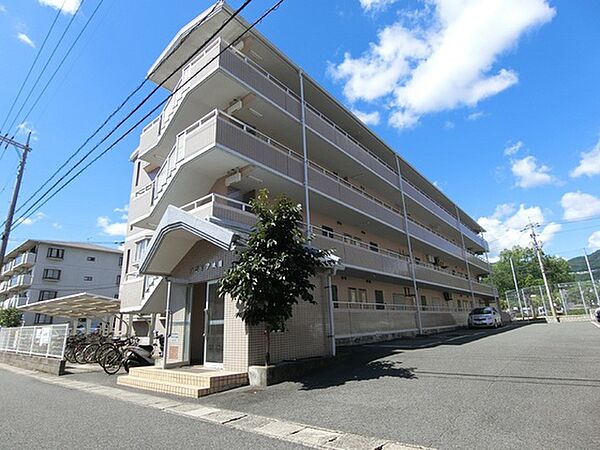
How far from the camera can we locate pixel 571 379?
22.5 feet

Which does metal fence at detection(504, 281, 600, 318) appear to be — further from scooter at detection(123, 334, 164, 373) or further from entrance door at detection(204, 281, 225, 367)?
scooter at detection(123, 334, 164, 373)

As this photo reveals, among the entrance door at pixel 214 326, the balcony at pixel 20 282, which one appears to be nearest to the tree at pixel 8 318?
the balcony at pixel 20 282

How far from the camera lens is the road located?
14.6ft

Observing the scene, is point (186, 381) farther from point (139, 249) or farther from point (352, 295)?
point (139, 249)

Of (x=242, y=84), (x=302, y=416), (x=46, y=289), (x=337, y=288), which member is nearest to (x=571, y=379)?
(x=302, y=416)

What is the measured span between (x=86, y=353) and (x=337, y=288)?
1196 cm

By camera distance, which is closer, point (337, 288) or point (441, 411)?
point (441, 411)

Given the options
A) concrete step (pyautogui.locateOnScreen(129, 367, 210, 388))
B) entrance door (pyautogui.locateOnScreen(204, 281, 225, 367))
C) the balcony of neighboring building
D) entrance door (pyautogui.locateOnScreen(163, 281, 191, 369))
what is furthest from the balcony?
entrance door (pyautogui.locateOnScreen(204, 281, 225, 367))

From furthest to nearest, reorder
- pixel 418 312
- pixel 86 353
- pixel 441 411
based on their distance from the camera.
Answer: pixel 418 312 → pixel 86 353 → pixel 441 411

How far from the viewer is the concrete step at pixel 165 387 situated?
729 cm

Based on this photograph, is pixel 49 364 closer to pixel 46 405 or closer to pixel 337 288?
pixel 46 405

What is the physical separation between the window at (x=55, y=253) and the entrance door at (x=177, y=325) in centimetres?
3863

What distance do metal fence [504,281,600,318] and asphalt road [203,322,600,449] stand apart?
26.8 m

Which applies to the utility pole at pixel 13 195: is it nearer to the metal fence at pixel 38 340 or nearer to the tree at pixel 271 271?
the metal fence at pixel 38 340
